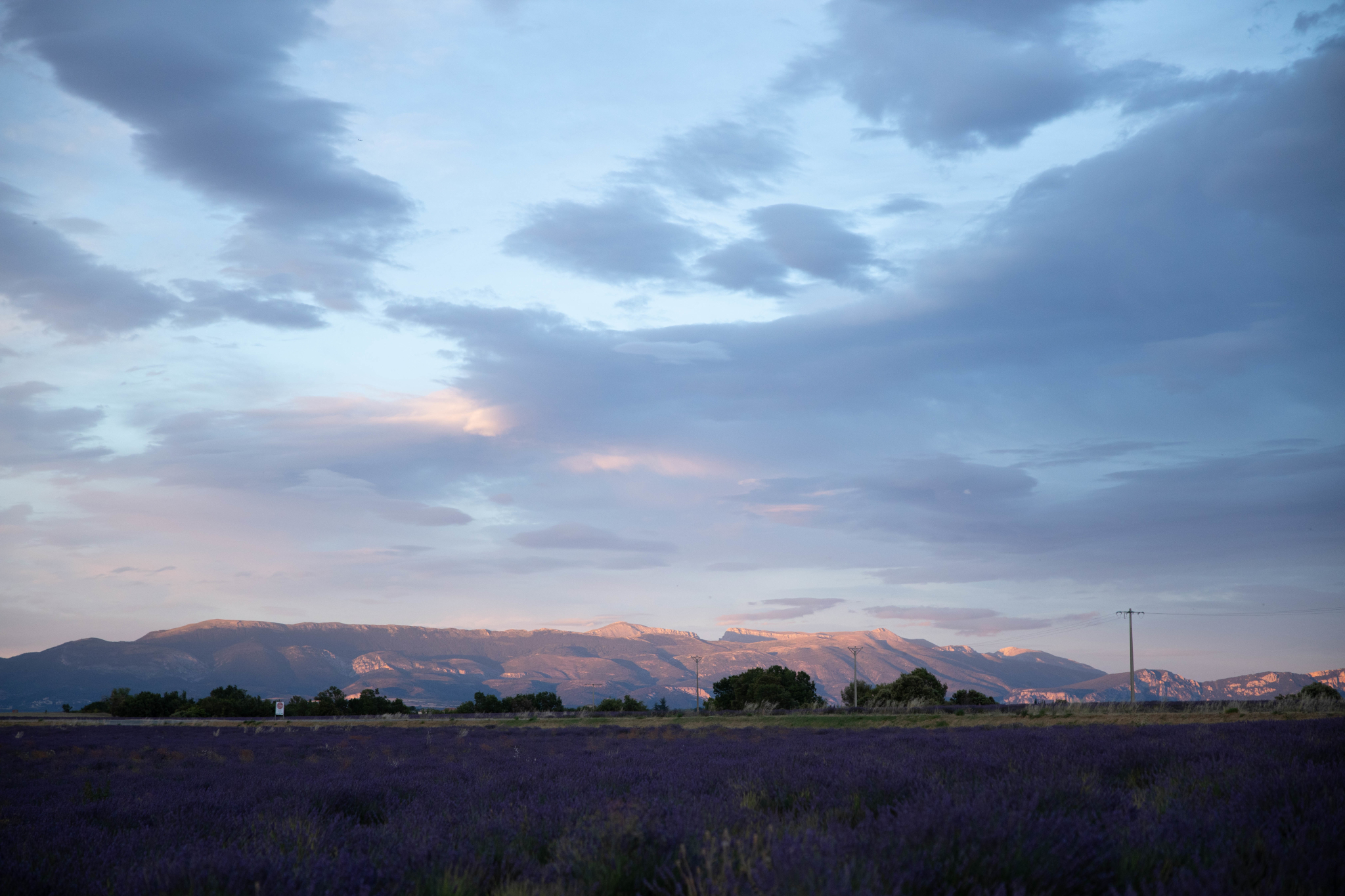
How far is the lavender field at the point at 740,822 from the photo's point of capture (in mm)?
3639

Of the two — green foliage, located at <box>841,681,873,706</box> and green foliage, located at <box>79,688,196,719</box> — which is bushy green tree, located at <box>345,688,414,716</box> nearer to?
green foliage, located at <box>79,688,196,719</box>

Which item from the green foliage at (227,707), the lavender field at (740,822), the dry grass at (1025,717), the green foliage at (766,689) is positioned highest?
the lavender field at (740,822)

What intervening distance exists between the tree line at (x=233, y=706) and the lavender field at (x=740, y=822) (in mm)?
52725

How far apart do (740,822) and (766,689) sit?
5402 cm

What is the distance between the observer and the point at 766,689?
56.9 metres

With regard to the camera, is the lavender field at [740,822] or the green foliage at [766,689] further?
the green foliage at [766,689]

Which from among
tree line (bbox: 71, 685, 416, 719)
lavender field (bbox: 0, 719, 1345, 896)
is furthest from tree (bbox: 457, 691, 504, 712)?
lavender field (bbox: 0, 719, 1345, 896)

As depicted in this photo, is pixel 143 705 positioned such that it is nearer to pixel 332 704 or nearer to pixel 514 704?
pixel 332 704

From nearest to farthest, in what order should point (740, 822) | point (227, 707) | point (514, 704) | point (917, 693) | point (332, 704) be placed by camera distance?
point (740, 822), point (917, 693), point (227, 707), point (514, 704), point (332, 704)

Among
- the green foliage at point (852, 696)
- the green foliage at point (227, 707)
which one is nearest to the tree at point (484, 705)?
the green foliage at point (227, 707)

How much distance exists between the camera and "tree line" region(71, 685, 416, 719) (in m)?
59.0

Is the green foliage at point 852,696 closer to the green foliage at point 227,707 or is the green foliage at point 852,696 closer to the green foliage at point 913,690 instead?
the green foliage at point 913,690

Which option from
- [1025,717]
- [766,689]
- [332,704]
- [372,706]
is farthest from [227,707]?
[1025,717]

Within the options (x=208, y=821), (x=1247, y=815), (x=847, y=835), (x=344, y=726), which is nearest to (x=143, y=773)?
(x=208, y=821)
